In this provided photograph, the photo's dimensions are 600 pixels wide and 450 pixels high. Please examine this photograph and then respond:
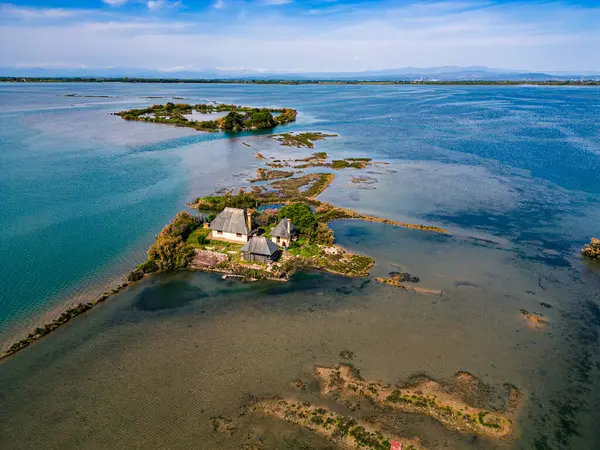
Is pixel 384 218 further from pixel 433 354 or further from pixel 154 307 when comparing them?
pixel 154 307

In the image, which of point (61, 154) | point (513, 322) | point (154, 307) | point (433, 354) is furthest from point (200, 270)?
point (61, 154)

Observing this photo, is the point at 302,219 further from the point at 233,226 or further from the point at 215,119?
the point at 215,119

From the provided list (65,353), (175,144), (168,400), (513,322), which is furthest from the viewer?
(175,144)

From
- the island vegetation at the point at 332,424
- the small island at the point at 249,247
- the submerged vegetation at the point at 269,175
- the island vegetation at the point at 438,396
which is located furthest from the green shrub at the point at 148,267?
the submerged vegetation at the point at 269,175

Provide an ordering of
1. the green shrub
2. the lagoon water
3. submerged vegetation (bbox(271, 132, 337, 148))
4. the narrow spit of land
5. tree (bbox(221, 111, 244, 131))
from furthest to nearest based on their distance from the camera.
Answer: tree (bbox(221, 111, 244, 131)), submerged vegetation (bbox(271, 132, 337, 148)), the green shrub, the lagoon water, the narrow spit of land

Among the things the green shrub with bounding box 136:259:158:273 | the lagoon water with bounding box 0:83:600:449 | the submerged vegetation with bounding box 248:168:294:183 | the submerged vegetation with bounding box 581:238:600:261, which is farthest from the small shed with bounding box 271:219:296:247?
the submerged vegetation with bounding box 581:238:600:261

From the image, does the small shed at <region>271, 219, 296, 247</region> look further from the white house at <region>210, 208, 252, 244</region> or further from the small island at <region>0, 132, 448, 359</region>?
the white house at <region>210, 208, 252, 244</region>
